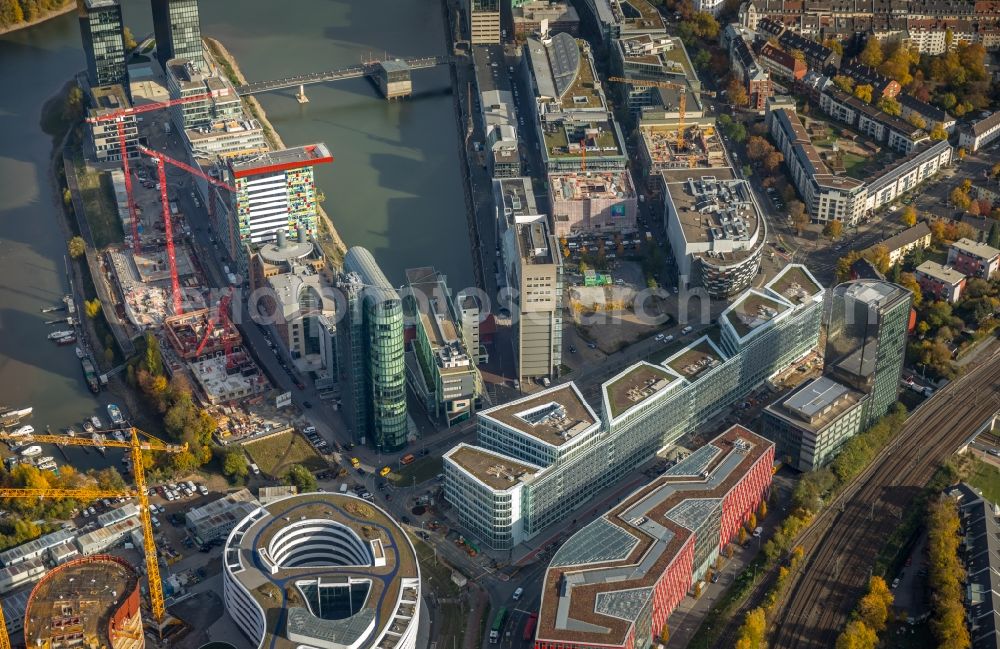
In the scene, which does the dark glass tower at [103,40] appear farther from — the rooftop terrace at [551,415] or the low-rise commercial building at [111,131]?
the rooftop terrace at [551,415]

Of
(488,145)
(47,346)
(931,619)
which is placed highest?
(488,145)

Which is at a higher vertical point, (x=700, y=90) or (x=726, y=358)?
(x=700, y=90)

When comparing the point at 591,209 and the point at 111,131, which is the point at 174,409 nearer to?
the point at 591,209

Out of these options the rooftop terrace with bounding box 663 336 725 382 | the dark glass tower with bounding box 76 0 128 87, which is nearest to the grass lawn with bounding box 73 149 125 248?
the dark glass tower with bounding box 76 0 128 87

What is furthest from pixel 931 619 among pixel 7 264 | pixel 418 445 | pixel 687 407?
pixel 7 264

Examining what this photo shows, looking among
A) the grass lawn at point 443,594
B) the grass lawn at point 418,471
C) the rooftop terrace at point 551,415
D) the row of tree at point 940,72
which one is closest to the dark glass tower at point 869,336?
the rooftop terrace at point 551,415

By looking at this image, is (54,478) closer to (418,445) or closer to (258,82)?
(418,445)

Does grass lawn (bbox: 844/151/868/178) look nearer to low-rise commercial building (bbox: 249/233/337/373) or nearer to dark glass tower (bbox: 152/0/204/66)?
low-rise commercial building (bbox: 249/233/337/373)
